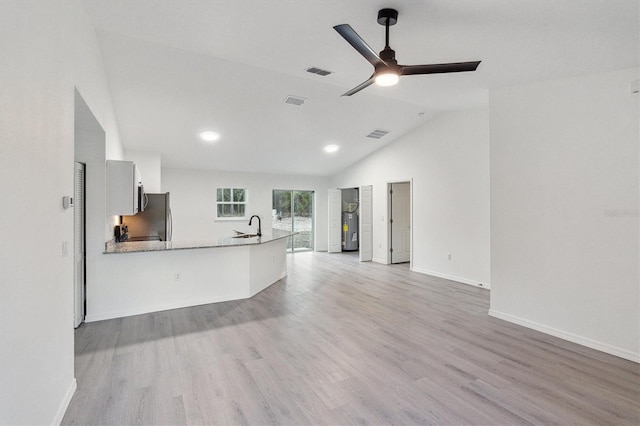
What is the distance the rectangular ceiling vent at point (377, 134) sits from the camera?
681 centimetres

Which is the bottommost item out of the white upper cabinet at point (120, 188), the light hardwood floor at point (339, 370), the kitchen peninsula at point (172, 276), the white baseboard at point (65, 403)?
the light hardwood floor at point (339, 370)

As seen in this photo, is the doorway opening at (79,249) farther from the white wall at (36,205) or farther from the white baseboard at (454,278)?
the white baseboard at (454,278)

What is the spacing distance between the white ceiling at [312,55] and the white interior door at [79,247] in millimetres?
1379

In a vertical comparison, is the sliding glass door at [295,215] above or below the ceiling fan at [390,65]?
below

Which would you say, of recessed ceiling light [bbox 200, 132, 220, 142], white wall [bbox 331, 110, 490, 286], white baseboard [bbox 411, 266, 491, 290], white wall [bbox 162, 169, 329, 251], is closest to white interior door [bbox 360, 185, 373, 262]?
white wall [bbox 331, 110, 490, 286]

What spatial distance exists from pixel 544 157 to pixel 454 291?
8.50 feet

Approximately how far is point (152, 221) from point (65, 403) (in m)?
4.14

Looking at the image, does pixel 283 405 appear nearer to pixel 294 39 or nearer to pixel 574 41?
pixel 294 39

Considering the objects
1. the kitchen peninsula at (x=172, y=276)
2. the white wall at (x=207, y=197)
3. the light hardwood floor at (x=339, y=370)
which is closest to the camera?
the light hardwood floor at (x=339, y=370)

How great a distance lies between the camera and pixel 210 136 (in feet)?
20.6

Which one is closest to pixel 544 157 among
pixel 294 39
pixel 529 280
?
pixel 529 280

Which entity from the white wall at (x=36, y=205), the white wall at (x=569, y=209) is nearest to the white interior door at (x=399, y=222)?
the white wall at (x=569, y=209)

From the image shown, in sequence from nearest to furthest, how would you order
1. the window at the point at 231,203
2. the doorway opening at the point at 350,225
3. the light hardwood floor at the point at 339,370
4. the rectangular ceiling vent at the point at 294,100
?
the light hardwood floor at the point at 339,370 → the rectangular ceiling vent at the point at 294,100 → the window at the point at 231,203 → the doorway opening at the point at 350,225

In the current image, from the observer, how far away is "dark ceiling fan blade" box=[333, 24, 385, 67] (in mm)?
2164
